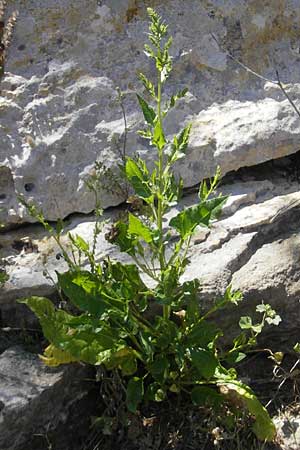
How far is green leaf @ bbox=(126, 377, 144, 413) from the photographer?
9.16 feet

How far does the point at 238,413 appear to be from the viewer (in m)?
2.88

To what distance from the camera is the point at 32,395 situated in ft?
9.32

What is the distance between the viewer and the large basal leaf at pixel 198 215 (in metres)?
2.65

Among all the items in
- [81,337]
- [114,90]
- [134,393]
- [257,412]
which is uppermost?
[114,90]

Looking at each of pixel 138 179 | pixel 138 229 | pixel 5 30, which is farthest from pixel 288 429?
pixel 5 30

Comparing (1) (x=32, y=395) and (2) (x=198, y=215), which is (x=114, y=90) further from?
(1) (x=32, y=395)

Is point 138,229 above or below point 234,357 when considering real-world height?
above

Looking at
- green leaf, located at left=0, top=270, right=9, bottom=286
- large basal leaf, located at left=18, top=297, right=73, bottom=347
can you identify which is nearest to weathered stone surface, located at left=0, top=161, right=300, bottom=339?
green leaf, located at left=0, top=270, right=9, bottom=286

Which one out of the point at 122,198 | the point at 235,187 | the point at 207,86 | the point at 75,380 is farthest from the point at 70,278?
the point at 207,86

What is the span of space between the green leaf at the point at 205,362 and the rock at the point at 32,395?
0.51 m

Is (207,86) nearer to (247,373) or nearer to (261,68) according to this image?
(261,68)

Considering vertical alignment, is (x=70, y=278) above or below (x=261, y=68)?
below

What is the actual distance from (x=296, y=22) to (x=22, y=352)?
6.71 ft

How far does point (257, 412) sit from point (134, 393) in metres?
0.46
